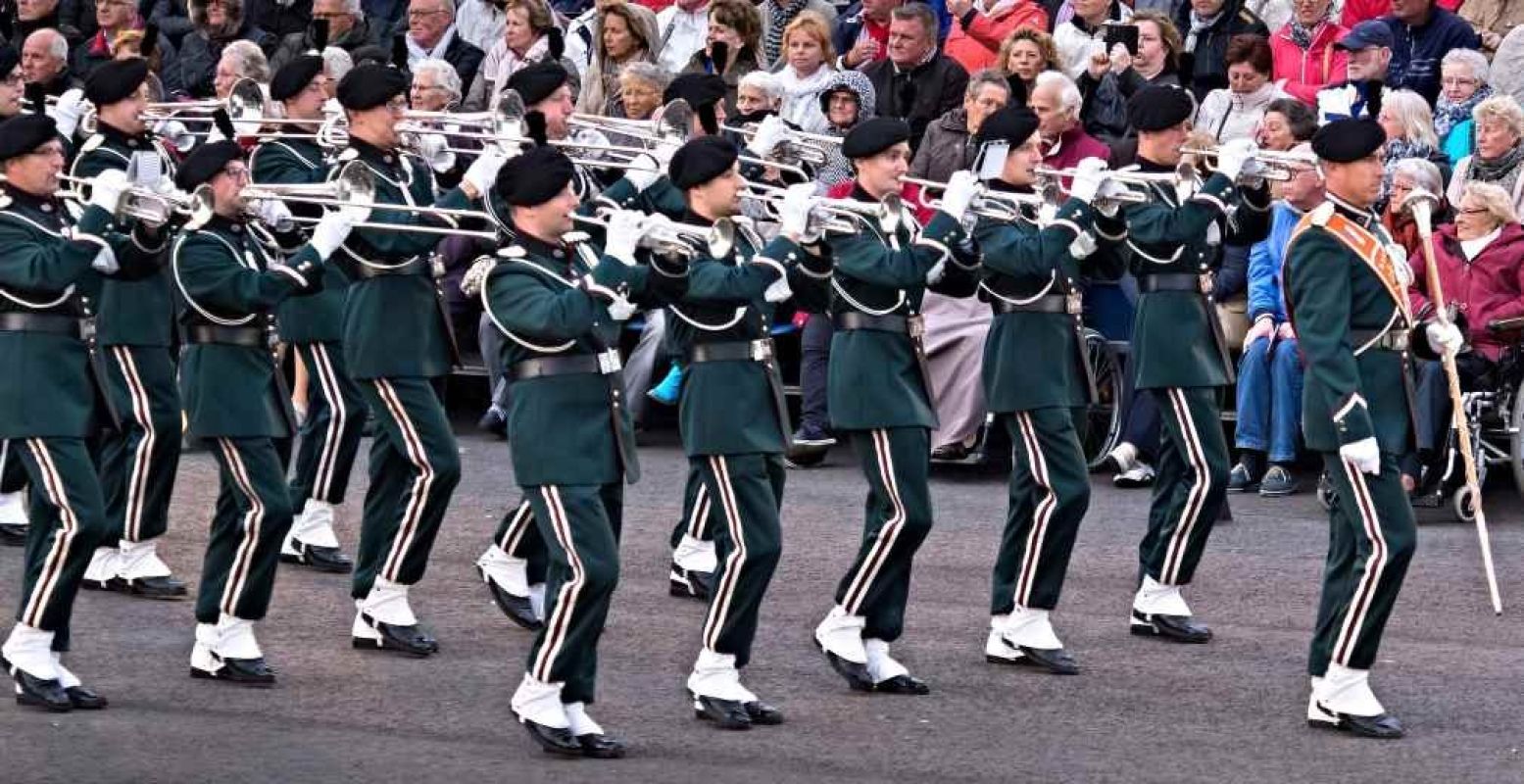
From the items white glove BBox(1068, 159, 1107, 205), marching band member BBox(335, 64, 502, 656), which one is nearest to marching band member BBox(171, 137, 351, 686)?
marching band member BBox(335, 64, 502, 656)

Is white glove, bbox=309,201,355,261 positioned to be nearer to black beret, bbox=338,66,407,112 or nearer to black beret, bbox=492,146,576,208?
black beret, bbox=492,146,576,208

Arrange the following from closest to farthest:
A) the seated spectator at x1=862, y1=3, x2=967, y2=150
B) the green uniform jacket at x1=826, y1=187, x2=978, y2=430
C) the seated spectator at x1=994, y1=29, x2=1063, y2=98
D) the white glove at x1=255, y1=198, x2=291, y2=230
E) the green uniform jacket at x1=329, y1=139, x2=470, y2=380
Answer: the green uniform jacket at x1=826, y1=187, x2=978, y2=430, the white glove at x1=255, y1=198, x2=291, y2=230, the green uniform jacket at x1=329, y1=139, x2=470, y2=380, the seated spectator at x1=994, y1=29, x2=1063, y2=98, the seated spectator at x1=862, y1=3, x2=967, y2=150

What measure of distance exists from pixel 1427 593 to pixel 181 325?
474cm

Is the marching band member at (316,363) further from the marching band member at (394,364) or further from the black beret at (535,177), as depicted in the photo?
the black beret at (535,177)

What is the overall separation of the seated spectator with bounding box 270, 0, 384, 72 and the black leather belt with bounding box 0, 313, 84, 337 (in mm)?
7307

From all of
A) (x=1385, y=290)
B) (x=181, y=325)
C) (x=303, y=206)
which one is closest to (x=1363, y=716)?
(x=1385, y=290)

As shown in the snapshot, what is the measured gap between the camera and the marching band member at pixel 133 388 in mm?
11180

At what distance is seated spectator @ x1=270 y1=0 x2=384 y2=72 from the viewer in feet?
55.4

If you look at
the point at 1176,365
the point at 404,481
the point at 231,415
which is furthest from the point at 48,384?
the point at 1176,365

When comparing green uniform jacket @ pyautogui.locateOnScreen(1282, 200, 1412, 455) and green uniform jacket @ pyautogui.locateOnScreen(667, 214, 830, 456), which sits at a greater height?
green uniform jacket @ pyautogui.locateOnScreen(1282, 200, 1412, 455)

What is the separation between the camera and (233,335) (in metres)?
10.1

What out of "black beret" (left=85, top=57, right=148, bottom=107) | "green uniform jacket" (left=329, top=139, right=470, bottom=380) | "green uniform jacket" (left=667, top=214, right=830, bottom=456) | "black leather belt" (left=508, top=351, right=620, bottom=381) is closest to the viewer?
"black leather belt" (left=508, top=351, right=620, bottom=381)

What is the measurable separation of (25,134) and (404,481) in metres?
1.88

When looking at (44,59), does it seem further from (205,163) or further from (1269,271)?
(1269,271)
